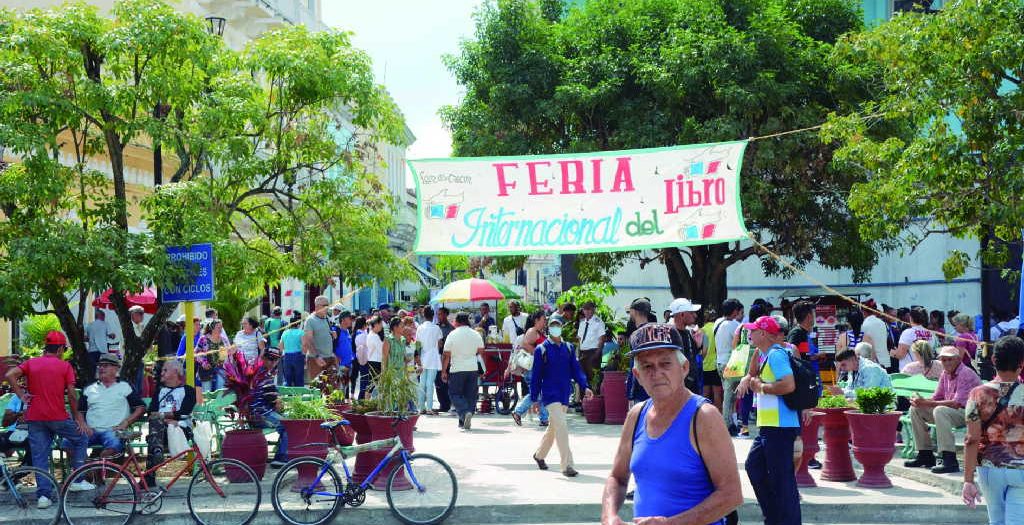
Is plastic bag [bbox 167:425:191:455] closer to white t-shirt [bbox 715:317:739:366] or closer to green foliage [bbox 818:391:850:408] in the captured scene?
green foliage [bbox 818:391:850:408]

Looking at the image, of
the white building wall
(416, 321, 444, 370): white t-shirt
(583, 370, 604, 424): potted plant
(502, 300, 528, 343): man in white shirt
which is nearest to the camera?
(583, 370, 604, 424): potted plant

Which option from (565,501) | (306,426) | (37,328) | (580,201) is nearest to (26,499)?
(306,426)

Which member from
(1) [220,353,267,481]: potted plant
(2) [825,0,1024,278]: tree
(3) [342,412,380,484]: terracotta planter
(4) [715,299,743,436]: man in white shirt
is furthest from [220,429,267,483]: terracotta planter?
(2) [825,0,1024,278]: tree

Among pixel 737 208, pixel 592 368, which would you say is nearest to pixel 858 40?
pixel 737 208

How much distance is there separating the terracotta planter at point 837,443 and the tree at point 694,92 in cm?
1229

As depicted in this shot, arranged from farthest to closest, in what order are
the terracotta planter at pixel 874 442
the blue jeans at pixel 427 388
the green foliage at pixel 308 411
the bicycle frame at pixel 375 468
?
the blue jeans at pixel 427 388 < the green foliage at pixel 308 411 < the terracotta planter at pixel 874 442 < the bicycle frame at pixel 375 468

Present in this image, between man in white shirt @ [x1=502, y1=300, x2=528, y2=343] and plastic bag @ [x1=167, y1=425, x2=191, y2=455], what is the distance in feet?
32.9

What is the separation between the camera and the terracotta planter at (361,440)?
34.6 ft

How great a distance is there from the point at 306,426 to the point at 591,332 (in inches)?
311

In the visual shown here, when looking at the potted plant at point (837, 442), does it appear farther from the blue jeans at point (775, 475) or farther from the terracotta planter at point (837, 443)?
the blue jeans at point (775, 475)

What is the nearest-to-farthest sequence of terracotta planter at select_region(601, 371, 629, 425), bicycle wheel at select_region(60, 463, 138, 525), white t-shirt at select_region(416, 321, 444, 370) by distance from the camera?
bicycle wheel at select_region(60, 463, 138, 525) < terracotta planter at select_region(601, 371, 629, 425) < white t-shirt at select_region(416, 321, 444, 370)

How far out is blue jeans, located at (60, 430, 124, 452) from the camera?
10.9 m

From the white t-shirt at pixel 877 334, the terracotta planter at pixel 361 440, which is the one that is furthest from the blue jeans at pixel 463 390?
the white t-shirt at pixel 877 334

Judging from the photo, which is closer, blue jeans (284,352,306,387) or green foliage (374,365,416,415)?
green foliage (374,365,416,415)
